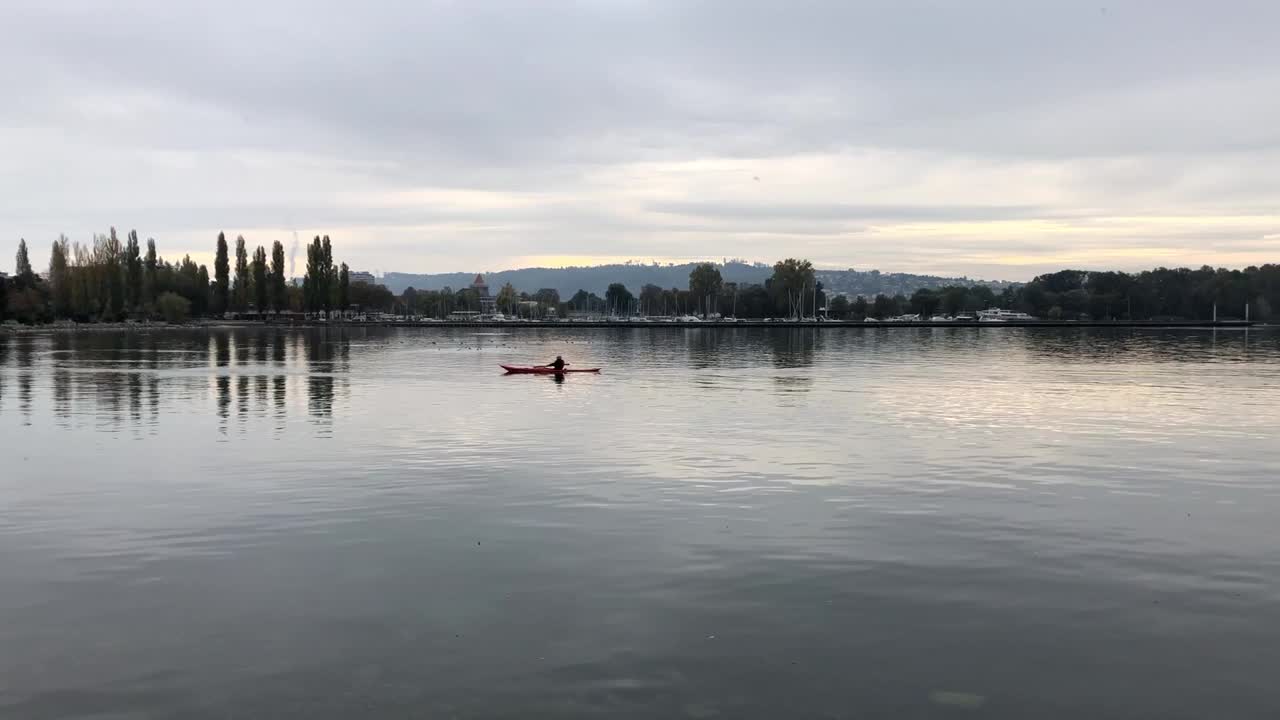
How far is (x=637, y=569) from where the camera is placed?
18172 mm

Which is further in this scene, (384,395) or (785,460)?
(384,395)

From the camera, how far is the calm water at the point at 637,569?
1260cm

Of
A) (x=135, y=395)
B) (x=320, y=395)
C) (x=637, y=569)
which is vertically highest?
(x=135, y=395)

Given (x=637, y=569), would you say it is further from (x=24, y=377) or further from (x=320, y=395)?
(x=24, y=377)

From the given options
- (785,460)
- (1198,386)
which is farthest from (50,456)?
(1198,386)

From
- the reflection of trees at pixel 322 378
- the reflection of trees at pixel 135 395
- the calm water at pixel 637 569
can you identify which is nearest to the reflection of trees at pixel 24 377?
the reflection of trees at pixel 135 395

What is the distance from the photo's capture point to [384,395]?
57188 millimetres

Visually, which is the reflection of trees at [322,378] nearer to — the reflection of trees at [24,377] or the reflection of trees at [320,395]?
the reflection of trees at [320,395]

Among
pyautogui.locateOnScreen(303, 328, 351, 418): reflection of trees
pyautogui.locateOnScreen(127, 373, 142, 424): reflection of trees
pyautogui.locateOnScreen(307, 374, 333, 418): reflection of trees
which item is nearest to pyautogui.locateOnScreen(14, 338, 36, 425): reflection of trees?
pyautogui.locateOnScreen(127, 373, 142, 424): reflection of trees

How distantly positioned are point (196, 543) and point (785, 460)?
18139 millimetres

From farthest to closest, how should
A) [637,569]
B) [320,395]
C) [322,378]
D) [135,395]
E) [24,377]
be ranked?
[322,378], [24,377], [320,395], [135,395], [637,569]

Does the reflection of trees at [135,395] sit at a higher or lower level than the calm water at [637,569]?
higher

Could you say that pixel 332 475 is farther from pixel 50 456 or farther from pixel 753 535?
pixel 753 535

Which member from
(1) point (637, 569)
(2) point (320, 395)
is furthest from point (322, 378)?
(1) point (637, 569)
